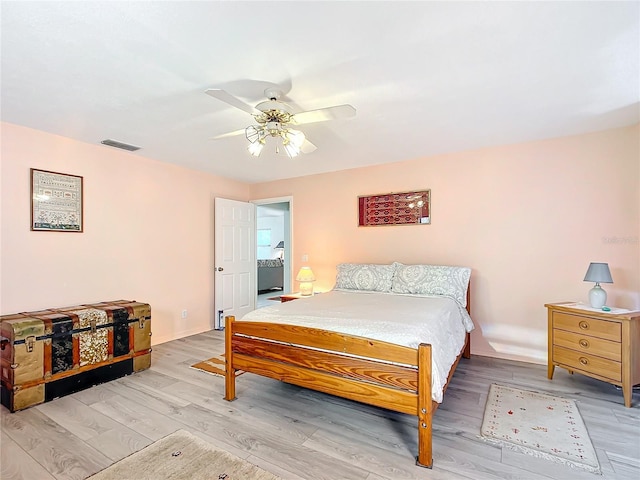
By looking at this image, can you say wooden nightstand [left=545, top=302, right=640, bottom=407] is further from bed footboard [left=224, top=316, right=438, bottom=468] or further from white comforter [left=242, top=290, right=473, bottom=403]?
bed footboard [left=224, top=316, right=438, bottom=468]

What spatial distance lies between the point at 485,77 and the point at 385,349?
6.28ft

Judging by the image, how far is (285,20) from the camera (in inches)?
62.6

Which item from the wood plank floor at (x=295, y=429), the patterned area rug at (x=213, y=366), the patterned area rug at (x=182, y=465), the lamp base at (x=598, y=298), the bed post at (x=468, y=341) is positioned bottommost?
the patterned area rug at (x=213, y=366)

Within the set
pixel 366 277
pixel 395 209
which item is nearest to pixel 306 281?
pixel 366 277

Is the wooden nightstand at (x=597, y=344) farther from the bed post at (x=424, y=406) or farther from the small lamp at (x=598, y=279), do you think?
the bed post at (x=424, y=406)

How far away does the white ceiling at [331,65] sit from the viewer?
1560 millimetres

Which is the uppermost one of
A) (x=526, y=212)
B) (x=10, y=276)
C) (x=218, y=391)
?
(x=526, y=212)

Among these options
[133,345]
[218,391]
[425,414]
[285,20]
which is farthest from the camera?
[133,345]

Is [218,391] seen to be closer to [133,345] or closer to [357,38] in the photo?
[133,345]

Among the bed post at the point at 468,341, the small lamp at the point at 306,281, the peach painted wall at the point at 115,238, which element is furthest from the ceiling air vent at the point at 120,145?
the bed post at the point at 468,341

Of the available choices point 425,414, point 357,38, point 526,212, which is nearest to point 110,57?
point 357,38

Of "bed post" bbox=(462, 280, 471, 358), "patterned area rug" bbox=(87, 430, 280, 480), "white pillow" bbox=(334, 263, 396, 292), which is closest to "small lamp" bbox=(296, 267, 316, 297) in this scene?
"white pillow" bbox=(334, 263, 396, 292)

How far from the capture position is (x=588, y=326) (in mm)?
2697

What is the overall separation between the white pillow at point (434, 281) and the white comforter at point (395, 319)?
13 centimetres
